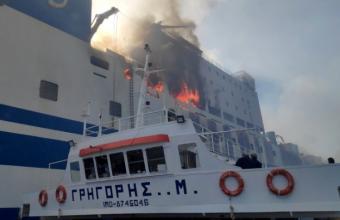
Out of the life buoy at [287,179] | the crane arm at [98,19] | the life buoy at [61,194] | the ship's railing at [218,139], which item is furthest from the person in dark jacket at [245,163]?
the crane arm at [98,19]

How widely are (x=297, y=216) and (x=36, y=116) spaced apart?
12.5 m

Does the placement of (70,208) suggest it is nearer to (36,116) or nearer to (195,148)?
(195,148)

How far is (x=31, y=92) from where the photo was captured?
15297 millimetres

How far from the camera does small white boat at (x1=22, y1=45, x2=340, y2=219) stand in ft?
23.7

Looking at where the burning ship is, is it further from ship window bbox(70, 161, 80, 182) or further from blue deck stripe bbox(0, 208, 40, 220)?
ship window bbox(70, 161, 80, 182)

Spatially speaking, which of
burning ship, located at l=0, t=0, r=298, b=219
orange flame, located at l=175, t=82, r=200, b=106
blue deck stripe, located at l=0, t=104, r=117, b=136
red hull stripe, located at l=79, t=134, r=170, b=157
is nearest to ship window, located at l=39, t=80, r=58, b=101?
burning ship, located at l=0, t=0, r=298, b=219

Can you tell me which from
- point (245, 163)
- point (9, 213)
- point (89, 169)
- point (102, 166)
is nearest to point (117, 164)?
point (102, 166)

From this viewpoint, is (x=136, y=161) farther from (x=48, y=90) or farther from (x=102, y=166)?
(x=48, y=90)

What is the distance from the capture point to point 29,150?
47.4 feet

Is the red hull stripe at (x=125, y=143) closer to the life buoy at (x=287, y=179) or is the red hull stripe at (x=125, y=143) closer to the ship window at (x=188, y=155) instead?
the ship window at (x=188, y=155)

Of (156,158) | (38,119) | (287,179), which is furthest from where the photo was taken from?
(38,119)

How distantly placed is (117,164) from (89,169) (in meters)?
1.32

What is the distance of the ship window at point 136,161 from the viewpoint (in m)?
9.04

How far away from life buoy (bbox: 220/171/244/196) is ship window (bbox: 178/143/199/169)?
0.99m
